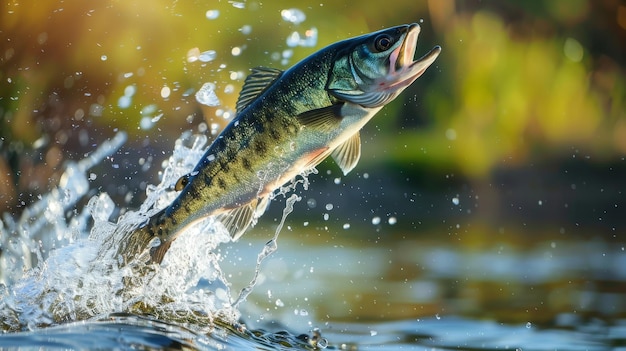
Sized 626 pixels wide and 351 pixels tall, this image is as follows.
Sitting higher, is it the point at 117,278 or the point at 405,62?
the point at 405,62

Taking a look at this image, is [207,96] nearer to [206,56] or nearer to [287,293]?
[206,56]

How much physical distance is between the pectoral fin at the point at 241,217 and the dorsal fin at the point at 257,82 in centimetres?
41

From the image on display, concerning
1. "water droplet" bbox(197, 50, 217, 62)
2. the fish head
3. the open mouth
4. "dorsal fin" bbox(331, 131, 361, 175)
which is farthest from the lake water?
the open mouth

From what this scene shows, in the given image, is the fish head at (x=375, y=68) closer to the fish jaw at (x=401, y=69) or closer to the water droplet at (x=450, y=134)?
the fish jaw at (x=401, y=69)

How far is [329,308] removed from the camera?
243 inches

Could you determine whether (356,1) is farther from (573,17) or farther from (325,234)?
(325,234)

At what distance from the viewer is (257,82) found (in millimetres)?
4160

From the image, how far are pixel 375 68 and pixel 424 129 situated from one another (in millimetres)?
13642

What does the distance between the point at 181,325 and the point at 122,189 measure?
829 cm

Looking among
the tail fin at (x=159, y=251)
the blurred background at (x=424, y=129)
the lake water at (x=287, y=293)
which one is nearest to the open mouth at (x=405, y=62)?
the tail fin at (x=159, y=251)

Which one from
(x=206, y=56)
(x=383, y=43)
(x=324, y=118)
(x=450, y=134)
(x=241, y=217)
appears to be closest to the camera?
(x=324, y=118)

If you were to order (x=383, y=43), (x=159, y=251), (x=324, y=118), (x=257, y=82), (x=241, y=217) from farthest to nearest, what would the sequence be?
1. (x=159, y=251)
2. (x=241, y=217)
3. (x=257, y=82)
4. (x=383, y=43)
5. (x=324, y=118)

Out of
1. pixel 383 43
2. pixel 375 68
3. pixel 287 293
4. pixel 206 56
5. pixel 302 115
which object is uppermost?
pixel 383 43

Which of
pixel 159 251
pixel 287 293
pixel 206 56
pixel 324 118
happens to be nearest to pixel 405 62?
pixel 324 118
